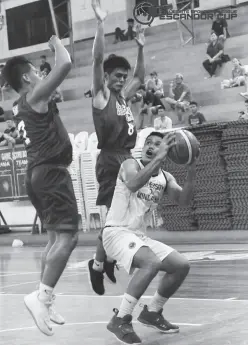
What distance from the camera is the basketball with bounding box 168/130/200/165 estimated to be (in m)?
6.45

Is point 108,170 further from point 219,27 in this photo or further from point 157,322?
point 219,27

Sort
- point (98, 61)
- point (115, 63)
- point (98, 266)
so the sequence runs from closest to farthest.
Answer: point (98, 61), point (115, 63), point (98, 266)

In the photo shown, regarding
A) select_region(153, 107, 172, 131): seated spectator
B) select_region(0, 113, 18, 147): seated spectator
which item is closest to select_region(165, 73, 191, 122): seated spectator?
select_region(153, 107, 172, 131): seated spectator

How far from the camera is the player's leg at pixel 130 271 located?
644cm

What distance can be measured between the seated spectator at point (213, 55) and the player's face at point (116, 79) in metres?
16.2

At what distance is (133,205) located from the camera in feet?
22.4

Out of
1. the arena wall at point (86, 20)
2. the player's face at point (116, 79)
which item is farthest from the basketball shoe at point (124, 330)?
the arena wall at point (86, 20)

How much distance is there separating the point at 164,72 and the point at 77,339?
2011 cm

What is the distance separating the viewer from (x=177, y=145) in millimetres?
6441

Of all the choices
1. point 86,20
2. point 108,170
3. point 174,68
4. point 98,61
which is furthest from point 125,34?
point 98,61

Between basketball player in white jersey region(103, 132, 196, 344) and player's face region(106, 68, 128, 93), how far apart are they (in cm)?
121

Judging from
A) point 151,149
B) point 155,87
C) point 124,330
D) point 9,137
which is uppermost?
point 151,149

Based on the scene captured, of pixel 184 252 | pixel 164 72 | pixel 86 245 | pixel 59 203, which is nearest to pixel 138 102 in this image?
pixel 164 72

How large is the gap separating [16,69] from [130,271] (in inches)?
78.1
